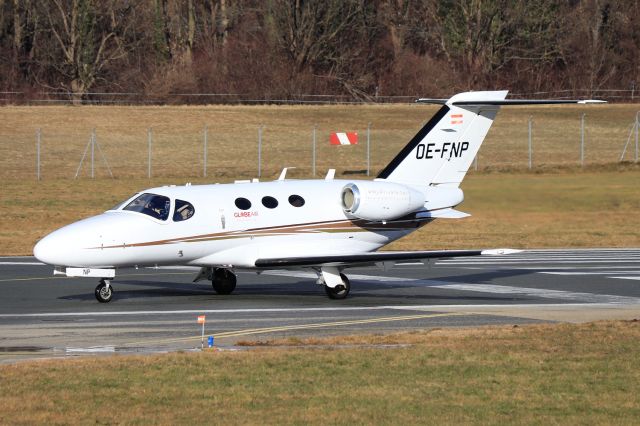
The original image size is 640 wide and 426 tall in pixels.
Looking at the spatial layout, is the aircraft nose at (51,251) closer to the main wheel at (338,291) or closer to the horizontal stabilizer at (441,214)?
the main wheel at (338,291)

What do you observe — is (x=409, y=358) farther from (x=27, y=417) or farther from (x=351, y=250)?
(x=351, y=250)

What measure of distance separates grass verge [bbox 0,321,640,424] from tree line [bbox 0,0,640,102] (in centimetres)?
6529

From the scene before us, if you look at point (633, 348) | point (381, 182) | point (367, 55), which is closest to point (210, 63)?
point (367, 55)

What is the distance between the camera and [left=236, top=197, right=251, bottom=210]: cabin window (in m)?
25.4

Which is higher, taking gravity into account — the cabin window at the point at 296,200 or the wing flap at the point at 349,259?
the cabin window at the point at 296,200

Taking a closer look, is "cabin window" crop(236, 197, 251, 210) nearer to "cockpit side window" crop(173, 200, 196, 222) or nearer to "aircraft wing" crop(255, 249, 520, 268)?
"cockpit side window" crop(173, 200, 196, 222)

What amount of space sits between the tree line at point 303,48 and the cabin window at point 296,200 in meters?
56.1

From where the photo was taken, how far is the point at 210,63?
8375 centimetres

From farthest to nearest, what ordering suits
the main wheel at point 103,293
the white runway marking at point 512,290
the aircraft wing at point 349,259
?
the white runway marking at point 512,290
the main wheel at point 103,293
the aircraft wing at point 349,259

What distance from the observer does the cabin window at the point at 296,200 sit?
84.9ft

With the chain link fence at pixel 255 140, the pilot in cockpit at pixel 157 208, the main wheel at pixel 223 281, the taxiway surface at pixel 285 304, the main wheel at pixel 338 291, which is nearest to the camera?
the taxiway surface at pixel 285 304

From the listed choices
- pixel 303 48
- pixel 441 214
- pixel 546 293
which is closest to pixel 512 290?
pixel 546 293

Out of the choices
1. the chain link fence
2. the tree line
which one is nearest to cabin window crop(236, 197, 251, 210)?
the chain link fence

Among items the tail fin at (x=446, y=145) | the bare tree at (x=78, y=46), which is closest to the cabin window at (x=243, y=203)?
the tail fin at (x=446, y=145)
